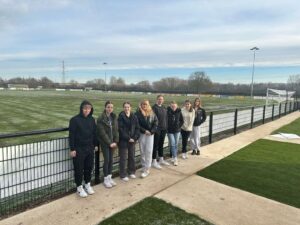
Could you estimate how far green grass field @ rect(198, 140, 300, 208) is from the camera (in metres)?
5.28

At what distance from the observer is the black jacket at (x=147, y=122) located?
19.5ft

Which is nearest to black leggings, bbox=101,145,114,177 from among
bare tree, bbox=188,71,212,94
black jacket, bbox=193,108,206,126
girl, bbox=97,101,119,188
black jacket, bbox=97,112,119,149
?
girl, bbox=97,101,119,188

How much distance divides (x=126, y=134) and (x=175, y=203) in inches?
60.9

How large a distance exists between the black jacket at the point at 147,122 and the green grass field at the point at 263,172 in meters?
1.40

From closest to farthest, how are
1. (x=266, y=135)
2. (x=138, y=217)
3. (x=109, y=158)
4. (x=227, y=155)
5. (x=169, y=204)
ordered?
(x=138, y=217), (x=169, y=204), (x=109, y=158), (x=227, y=155), (x=266, y=135)

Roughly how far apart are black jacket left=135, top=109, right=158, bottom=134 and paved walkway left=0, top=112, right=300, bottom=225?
0.93 m

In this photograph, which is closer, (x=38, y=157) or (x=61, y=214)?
(x=61, y=214)

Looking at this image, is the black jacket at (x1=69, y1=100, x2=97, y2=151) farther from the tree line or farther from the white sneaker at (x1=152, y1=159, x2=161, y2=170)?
the tree line

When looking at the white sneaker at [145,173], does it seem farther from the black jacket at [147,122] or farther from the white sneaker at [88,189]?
the white sneaker at [88,189]

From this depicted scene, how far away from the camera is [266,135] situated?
11469 millimetres

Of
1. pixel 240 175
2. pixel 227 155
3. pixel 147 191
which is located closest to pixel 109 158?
pixel 147 191

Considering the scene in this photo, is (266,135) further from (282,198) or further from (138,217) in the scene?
(138,217)

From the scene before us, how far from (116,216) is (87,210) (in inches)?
18.5

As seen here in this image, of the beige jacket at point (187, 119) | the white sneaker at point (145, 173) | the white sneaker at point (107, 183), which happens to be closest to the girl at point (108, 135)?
the white sneaker at point (107, 183)
